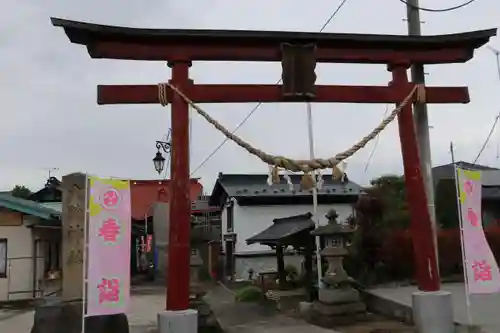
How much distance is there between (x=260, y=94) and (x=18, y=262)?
54.2ft

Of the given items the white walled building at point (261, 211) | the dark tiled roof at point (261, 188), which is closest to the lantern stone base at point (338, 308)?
the dark tiled roof at point (261, 188)

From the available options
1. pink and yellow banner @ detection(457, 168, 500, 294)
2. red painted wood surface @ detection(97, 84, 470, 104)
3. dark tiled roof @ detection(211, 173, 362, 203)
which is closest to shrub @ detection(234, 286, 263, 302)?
dark tiled roof @ detection(211, 173, 362, 203)

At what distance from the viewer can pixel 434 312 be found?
28.5ft

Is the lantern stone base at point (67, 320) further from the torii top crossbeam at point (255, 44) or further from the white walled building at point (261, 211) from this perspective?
the white walled building at point (261, 211)

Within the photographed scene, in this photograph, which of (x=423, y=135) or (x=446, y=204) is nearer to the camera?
(x=423, y=135)

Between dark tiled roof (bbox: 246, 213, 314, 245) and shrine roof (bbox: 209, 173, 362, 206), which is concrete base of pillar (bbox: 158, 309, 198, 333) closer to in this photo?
dark tiled roof (bbox: 246, 213, 314, 245)

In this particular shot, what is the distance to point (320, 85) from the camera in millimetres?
9211

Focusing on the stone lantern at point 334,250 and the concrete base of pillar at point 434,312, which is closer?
the concrete base of pillar at point 434,312

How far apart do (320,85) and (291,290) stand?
1232cm

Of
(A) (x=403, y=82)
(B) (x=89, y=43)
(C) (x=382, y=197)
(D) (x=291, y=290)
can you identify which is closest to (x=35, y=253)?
(D) (x=291, y=290)

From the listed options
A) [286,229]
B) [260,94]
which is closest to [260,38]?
[260,94]

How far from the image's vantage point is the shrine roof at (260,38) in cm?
834

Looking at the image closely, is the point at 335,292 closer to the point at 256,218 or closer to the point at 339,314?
the point at 339,314

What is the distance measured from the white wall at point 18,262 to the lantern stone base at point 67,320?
12406 millimetres
